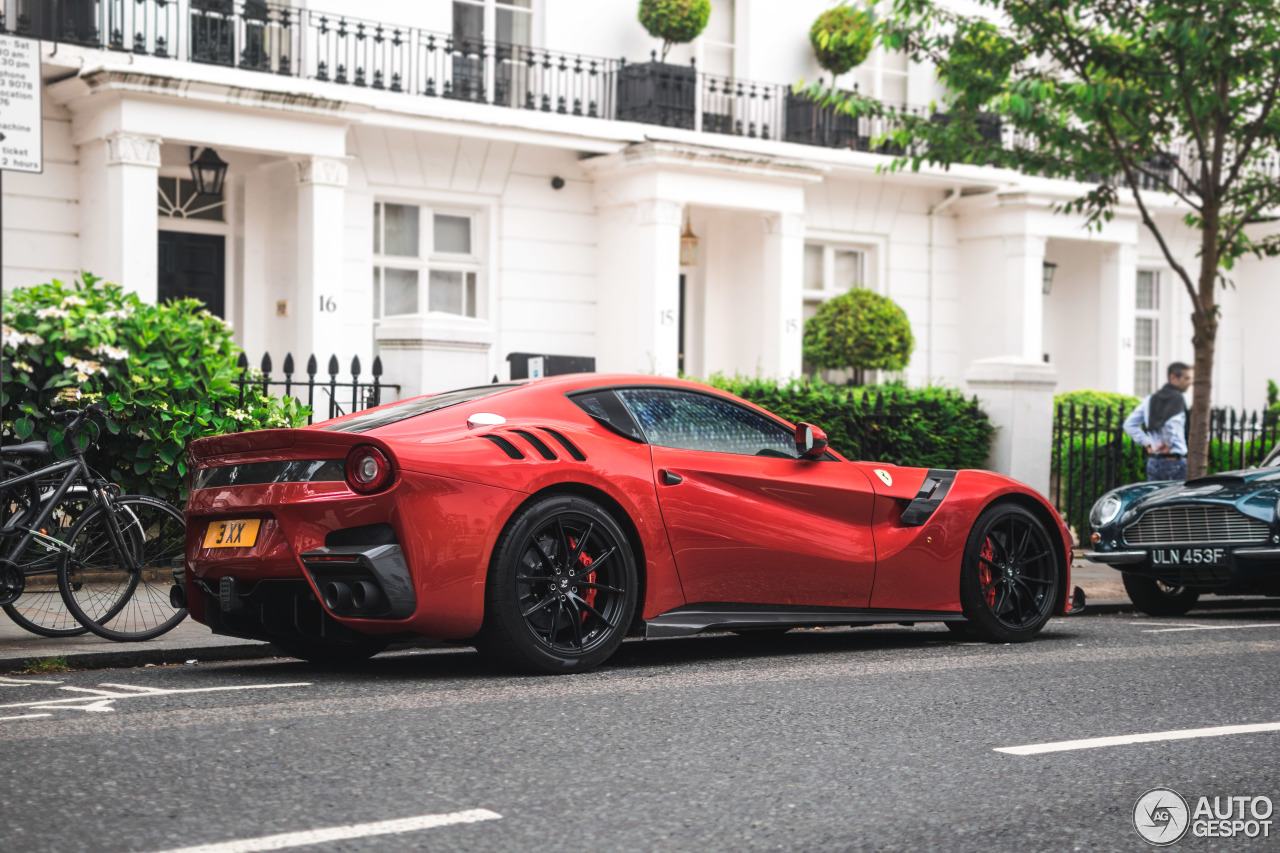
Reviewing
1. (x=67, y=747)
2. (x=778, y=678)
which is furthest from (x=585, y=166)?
(x=67, y=747)

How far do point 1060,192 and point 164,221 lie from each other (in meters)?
14.0

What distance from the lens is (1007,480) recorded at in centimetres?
808

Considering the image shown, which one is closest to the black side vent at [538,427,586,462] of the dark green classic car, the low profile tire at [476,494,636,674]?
the low profile tire at [476,494,636,674]

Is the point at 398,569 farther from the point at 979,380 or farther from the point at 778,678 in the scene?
the point at 979,380

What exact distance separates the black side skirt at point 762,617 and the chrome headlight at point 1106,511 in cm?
315

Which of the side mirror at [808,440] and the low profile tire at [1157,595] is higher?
the side mirror at [808,440]

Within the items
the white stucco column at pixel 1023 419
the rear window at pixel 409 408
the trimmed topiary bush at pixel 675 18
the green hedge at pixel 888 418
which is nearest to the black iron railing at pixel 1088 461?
the white stucco column at pixel 1023 419

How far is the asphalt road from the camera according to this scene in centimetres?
391

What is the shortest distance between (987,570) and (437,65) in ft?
43.8

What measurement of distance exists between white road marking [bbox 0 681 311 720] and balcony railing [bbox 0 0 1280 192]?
1106 centimetres

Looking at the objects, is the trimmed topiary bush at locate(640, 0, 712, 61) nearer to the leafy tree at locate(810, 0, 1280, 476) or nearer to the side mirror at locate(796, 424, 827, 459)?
the leafy tree at locate(810, 0, 1280, 476)

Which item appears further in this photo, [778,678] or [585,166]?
[585,166]

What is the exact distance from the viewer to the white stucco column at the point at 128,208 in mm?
15836

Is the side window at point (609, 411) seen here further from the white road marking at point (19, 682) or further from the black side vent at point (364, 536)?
the white road marking at point (19, 682)
